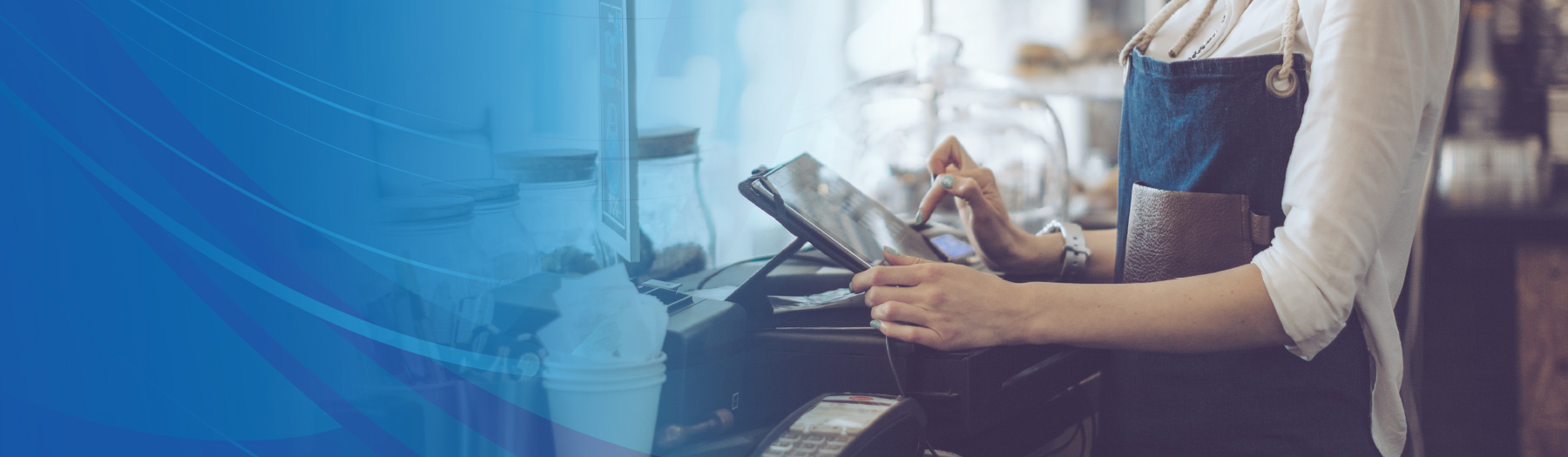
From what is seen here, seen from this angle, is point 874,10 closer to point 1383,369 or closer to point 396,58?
point 1383,369

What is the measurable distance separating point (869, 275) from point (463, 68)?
0.38m

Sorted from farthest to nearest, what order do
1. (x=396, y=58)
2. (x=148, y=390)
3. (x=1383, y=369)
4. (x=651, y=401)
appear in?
(x=1383, y=369) < (x=651, y=401) < (x=396, y=58) < (x=148, y=390)

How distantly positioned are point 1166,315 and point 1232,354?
0.15 meters

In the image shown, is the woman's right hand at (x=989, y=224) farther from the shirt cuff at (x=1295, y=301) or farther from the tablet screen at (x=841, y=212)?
the shirt cuff at (x=1295, y=301)

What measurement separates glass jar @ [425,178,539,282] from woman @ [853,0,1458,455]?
29 centimetres

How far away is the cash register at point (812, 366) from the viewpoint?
2.52 ft

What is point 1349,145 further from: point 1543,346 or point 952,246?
point 1543,346

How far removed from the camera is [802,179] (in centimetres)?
92

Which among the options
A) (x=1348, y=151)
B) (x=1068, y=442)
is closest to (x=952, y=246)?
(x=1068, y=442)

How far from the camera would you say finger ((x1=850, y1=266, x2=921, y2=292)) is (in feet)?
2.66

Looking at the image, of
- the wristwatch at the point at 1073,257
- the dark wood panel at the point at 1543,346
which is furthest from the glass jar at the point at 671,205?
the dark wood panel at the point at 1543,346

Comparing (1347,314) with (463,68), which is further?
(1347,314)

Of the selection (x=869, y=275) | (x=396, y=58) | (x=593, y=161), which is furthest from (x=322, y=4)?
(x=869, y=275)
